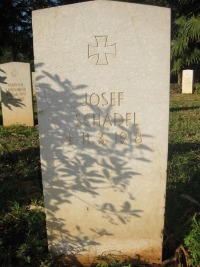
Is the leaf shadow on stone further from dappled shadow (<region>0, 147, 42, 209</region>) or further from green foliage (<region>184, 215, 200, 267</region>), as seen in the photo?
dappled shadow (<region>0, 147, 42, 209</region>)

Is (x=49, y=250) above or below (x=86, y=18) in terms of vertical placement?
below

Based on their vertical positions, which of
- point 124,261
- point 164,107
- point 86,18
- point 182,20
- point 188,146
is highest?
point 182,20

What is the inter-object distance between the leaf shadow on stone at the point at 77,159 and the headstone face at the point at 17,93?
239 inches

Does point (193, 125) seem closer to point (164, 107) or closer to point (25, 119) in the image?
point (25, 119)

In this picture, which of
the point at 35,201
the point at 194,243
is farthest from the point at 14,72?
the point at 194,243

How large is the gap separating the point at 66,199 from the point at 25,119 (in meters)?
6.43

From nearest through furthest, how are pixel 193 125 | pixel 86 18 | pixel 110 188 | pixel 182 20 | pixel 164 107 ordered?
pixel 86 18 < pixel 164 107 < pixel 110 188 < pixel 193 125 < pixel 182 20

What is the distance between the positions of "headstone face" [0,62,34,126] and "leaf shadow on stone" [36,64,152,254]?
19.9ft

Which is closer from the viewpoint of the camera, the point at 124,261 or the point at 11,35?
the point at 124,261

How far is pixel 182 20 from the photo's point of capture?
792 inches

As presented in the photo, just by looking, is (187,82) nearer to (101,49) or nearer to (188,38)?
(188,38)

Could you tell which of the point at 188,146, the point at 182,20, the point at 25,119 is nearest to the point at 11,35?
the point at 182,20

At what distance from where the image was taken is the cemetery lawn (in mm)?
2891

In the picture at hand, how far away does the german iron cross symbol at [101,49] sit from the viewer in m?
2.47
